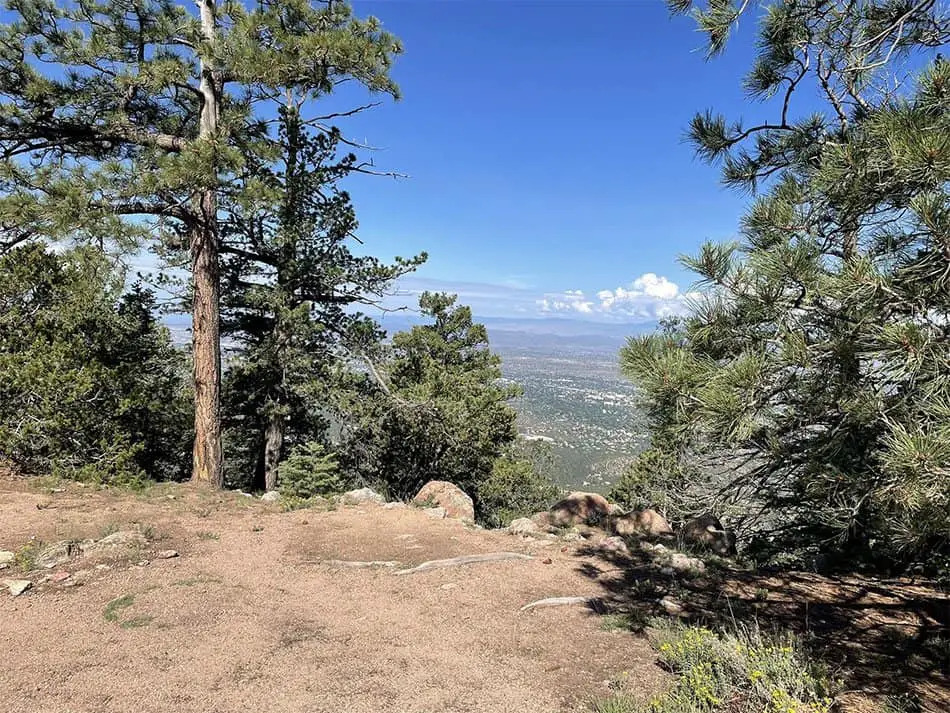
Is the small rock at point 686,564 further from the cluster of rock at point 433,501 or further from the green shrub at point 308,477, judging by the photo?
the green shrub at point 308,477

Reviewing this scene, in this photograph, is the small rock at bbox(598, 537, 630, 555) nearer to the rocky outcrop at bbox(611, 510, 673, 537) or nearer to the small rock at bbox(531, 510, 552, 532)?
the rocky outcrop at bbox(611, 510, 673, 537)

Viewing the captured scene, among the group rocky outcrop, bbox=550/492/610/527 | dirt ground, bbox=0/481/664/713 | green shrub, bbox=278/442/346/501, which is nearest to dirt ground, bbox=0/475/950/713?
dirt ground, bbox=0/481/664/713

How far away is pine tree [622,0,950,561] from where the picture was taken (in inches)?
78.2

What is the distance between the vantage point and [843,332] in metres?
2.26

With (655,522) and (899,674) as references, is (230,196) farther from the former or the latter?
(899,674)

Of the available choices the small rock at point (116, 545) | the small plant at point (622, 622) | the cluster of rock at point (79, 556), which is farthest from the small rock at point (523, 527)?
the small rock at point (116, 545)

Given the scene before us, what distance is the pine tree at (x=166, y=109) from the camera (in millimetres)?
6391

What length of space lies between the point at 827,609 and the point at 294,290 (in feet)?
30.9

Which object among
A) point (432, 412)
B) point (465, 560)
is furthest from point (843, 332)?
point (432, 412)

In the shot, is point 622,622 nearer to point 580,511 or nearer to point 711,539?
→ point 711,539

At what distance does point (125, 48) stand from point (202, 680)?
8467 mm

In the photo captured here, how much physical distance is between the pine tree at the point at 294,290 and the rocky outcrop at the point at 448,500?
291 cm

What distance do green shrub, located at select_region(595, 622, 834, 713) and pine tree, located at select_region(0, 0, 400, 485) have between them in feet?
24.0

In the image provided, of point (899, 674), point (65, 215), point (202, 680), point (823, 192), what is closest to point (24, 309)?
point (65, 215)
